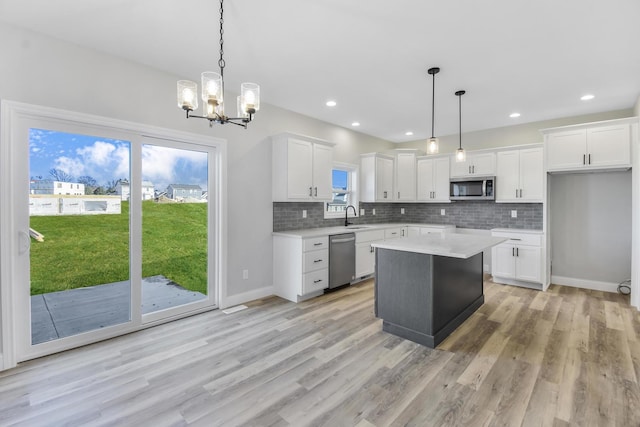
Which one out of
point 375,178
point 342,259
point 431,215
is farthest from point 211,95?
point 431,215

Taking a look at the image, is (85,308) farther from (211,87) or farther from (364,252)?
(364,252)

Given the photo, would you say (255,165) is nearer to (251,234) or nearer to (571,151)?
(251,234)

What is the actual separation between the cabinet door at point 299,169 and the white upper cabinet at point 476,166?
2.93 m

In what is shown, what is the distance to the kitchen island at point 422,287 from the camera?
109 inches

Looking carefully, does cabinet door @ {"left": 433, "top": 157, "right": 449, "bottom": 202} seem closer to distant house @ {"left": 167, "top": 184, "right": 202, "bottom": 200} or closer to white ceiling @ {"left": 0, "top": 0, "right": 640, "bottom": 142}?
white ceiling @ {"left": 0, "top": 0, "right": 640, "bottom": 142}

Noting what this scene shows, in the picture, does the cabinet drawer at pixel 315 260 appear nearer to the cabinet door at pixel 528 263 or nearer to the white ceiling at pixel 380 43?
the white ceiling at pixel 380 43

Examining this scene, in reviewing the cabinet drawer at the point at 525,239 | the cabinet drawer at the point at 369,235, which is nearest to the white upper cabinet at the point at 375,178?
the cabinet drawer at the point at 369,235

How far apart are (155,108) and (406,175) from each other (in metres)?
4.59

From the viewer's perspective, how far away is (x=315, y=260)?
4129 mm

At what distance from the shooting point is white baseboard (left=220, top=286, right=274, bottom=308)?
376cm

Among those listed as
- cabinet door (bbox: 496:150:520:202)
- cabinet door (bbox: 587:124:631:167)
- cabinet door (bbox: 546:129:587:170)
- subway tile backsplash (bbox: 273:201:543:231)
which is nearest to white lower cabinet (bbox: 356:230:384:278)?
subway tile backsplash (bbox: 273:201:543:231)

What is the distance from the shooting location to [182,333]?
10.0 ft

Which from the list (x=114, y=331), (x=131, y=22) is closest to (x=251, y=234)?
(x=114, y=331)

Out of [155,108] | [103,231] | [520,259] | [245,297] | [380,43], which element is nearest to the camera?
[380,43]
